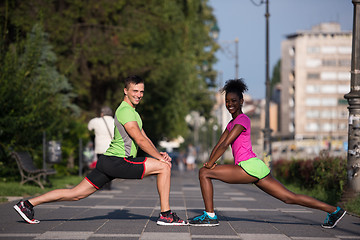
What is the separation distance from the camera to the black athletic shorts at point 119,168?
811cm

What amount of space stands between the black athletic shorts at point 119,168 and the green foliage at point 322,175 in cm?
642

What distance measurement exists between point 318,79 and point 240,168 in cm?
13087

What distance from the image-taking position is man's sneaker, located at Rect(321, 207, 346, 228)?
841 centimetres

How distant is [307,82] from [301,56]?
5357mm

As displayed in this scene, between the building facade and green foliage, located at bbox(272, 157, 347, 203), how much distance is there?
11656 centimetres

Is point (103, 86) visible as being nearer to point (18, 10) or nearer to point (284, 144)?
point (18, 10)

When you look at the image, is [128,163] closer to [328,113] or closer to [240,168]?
[240,168]

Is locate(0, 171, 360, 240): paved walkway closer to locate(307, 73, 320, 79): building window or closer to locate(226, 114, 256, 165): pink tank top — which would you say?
locate(226, 114, 256, 165): pink tank top

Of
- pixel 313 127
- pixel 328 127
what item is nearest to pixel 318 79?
pixel 313 127

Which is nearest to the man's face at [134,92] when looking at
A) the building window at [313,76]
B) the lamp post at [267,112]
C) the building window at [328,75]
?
the lamp post at [267,112]

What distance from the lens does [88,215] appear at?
1012 centimetres

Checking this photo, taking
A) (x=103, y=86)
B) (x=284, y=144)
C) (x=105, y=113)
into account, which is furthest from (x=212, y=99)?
(x=284, y=144)

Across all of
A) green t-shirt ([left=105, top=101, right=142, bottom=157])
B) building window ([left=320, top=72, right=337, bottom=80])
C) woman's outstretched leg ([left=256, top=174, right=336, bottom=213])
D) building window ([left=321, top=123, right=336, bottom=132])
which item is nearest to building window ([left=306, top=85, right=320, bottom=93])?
building window ([left=320, top=72, right=337, bottom=80])

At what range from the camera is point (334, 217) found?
8.48 m
